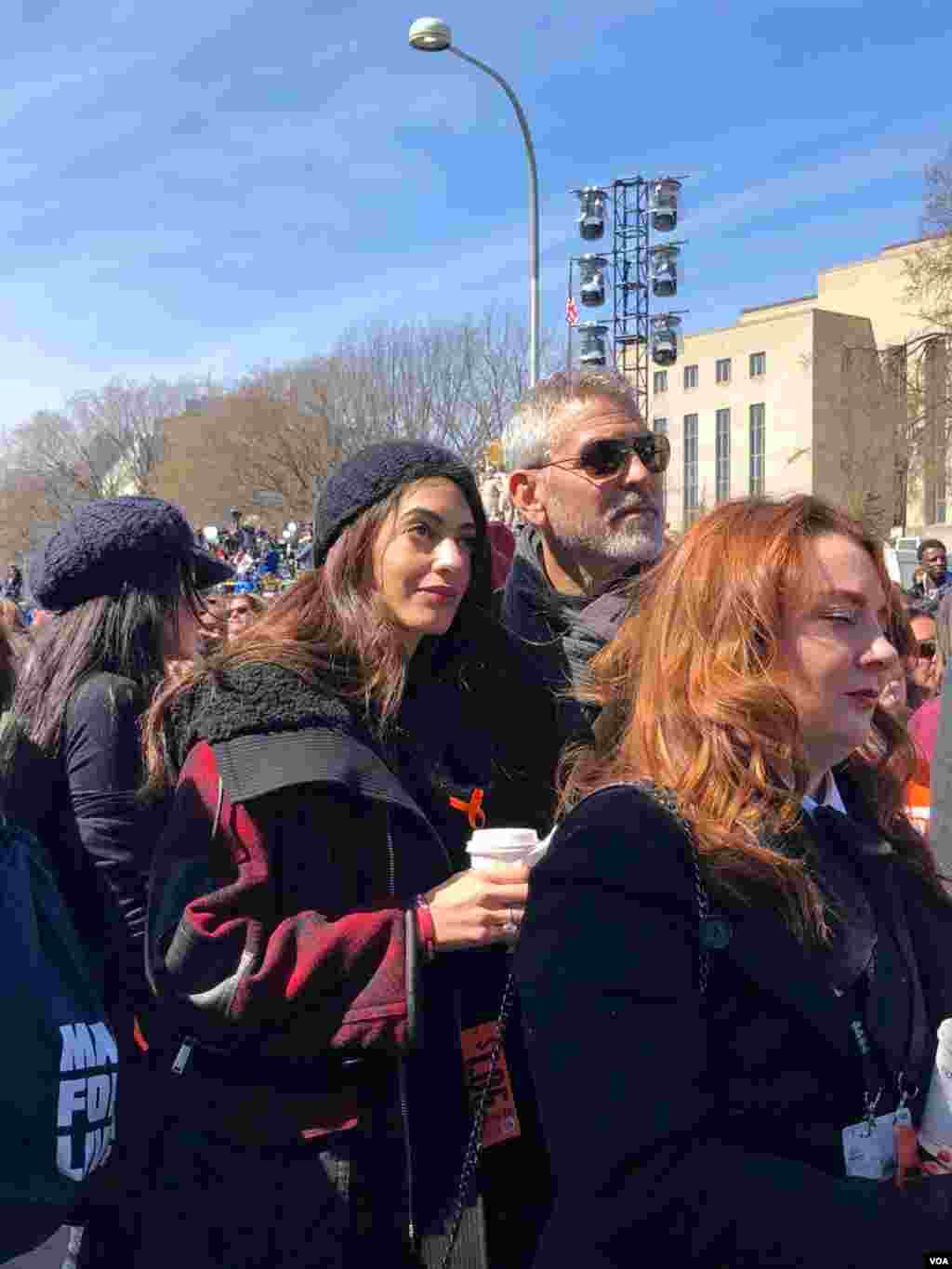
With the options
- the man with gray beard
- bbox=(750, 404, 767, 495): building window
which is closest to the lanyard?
the man with gray beard

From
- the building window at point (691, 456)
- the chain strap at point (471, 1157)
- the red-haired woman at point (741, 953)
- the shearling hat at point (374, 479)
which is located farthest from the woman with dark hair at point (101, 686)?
the building window at point (691, 456)

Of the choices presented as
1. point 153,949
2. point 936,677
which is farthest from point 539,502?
point 936,677

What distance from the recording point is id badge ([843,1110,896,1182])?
59.5 inches

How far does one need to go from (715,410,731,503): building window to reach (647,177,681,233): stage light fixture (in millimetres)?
56088

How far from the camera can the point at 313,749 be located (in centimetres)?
204

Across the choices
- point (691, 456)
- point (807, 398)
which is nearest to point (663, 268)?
point (807, 398)

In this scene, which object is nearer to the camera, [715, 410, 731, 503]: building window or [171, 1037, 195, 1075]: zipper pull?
[171, 1037, 195, 1075]: zipper pull

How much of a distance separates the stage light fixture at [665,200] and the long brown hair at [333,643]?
1360 cm

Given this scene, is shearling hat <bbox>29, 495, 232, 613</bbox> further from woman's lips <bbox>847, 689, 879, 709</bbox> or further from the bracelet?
woman's lips <bbox>847, 689, 879, 709</bbox>

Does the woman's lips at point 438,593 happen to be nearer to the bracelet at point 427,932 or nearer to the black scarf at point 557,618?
the black scarf at point 557,618

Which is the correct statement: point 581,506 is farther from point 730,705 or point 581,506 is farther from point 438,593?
point 730,705

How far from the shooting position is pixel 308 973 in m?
1.92

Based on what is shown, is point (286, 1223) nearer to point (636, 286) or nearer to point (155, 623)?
point (155, 623)

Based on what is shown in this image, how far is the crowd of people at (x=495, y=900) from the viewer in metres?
1.46
